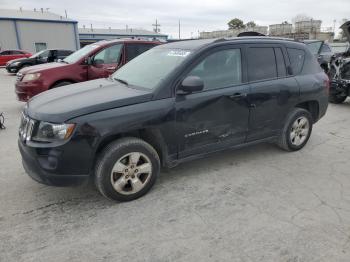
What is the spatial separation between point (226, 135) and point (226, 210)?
3.51ft

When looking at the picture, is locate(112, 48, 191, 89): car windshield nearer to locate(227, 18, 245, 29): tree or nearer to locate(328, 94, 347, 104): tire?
locate(328, 94, 347, 104): tire

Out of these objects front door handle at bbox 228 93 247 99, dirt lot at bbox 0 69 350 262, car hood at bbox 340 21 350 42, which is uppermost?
car hood at bbox 340 21 350 42

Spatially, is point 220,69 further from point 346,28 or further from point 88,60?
point 346,28

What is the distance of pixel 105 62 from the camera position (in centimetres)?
762

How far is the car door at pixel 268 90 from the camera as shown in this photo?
4113mm

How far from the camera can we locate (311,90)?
15.6 feet

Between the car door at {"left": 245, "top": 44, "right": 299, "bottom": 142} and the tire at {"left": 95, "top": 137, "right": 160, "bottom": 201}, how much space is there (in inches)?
61.3

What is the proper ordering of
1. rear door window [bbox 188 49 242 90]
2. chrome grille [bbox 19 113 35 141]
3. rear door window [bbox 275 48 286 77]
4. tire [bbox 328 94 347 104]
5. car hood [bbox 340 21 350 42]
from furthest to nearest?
1. tire [bbox 328 94 347 104]
2. car hood [bbox 340 21 350 42]
3. rear door window [bbox 275 48 286 77]
4. rear door window [bbox 188 49 242 90]
5. chrome grille [bbox 19 113 35 141]

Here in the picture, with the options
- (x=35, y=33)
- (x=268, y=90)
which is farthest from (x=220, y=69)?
(x=35, y=33)

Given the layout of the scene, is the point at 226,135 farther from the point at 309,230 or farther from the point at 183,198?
the point at 309,230

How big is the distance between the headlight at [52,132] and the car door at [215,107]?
119 centimetres

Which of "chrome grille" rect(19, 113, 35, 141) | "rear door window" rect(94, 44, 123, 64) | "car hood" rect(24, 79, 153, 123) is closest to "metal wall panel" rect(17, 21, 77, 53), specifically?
"rear door window" rect(94, 44, 123, 64)

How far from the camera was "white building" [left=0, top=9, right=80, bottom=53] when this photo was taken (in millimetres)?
32312

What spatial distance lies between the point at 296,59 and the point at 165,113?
2508mm
